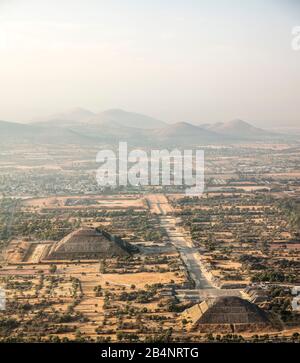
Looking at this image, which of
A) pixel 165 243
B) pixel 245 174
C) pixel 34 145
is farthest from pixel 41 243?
pixel 34 145

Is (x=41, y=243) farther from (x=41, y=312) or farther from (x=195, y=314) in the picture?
(x=195, y=314)

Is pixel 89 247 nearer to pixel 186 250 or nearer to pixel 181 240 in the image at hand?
pixel 186 250

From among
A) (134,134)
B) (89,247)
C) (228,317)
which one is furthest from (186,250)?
(134,134)

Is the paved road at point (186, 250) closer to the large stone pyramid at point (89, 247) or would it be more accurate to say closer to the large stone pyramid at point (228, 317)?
the large stone pyramid at point (89, 247)

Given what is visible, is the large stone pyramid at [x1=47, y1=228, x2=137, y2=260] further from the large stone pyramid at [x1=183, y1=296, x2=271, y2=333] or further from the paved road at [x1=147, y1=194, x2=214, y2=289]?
the large stone pyramid at [x1=183, y1=296, x2=271, y2=333]

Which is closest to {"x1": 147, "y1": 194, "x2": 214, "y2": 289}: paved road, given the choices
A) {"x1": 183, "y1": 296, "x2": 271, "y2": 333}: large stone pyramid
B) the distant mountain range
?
{"x1": 183, "y1": 296, "x2": 271, "y2": 333}: large stone pyramid

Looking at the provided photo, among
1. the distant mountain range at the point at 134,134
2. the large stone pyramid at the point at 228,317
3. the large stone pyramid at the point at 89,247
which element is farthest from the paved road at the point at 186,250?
the distant mountain range at the point at 134,134
